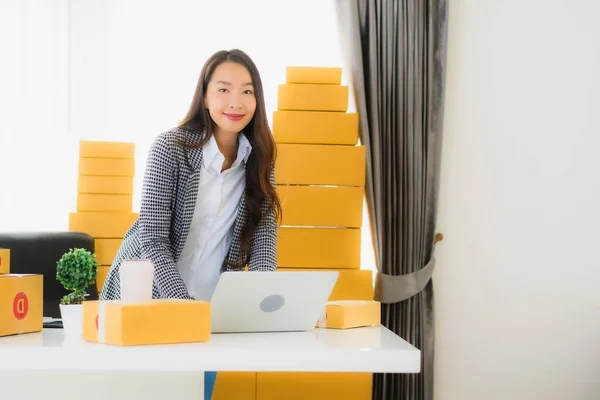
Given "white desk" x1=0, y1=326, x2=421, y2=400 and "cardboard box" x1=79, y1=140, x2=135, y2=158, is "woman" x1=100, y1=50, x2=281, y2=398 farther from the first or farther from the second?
"cardboard box" x1=79, y1=140, x2=135, y2=158

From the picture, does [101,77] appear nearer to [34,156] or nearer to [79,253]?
[34,156]

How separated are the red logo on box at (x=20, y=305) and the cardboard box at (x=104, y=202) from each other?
140 cm

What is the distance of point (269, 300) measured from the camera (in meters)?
1.48

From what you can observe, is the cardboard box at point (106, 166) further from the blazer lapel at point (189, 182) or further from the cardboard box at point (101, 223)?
the blazer lapel at point (189, 182)

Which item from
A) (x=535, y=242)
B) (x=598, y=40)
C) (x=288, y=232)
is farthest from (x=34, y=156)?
(x=598, y=40)

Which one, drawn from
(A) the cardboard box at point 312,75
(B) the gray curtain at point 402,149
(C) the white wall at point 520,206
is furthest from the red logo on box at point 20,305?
(C) the white wall at point 520,206

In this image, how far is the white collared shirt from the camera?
2.01 meters

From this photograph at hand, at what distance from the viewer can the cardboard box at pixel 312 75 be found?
286 cm

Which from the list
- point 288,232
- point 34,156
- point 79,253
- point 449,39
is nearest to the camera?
point 79,253

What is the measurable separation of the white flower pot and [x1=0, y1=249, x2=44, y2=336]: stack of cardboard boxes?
9 centimetres

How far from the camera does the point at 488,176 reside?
333 centimetres

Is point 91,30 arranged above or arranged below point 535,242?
above

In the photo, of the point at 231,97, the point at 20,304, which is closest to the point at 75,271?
the point at 20,304

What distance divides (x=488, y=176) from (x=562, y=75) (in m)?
0.54
